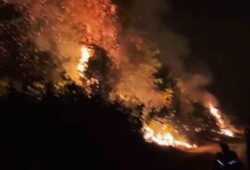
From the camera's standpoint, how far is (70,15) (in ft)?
68.8

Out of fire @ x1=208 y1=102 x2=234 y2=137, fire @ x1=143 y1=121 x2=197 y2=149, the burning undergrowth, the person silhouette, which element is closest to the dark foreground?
the burning undergrowth

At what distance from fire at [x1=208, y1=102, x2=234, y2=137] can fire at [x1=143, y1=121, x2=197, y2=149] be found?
4.22m

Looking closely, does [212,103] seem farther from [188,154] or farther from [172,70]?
[188,154]

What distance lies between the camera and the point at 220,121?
1092 inches

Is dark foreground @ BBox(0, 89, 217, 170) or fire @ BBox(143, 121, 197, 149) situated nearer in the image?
dark foreground @ BBox(0, 89, 217, 170)

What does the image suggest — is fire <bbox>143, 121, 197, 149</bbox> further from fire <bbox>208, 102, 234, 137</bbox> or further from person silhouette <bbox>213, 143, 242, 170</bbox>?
person silhouette <bbox>213, 143, 242, 170</bbox>

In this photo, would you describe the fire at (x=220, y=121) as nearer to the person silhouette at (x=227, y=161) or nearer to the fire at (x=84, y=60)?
the fire at (x=84, y=60)

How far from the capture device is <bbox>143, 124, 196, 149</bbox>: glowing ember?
66.0 ft

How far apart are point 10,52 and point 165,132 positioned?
8.93 metres

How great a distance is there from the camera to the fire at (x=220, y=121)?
2644cm

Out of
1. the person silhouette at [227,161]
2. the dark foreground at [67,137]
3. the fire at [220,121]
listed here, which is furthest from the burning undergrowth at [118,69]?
the person silhouette at [227,161]

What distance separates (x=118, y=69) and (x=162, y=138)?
444 cm

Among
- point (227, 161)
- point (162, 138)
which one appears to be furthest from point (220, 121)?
point (227, 161)

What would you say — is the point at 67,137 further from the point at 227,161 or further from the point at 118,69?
the point at 118,69
